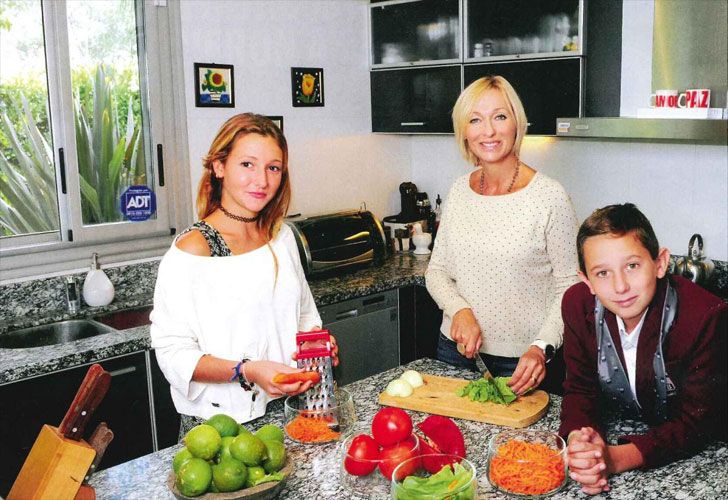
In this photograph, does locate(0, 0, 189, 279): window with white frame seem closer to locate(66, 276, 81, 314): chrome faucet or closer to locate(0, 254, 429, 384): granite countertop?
locate(66, 276, 81, 314): chrome faucet

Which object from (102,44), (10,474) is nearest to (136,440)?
(10,474)

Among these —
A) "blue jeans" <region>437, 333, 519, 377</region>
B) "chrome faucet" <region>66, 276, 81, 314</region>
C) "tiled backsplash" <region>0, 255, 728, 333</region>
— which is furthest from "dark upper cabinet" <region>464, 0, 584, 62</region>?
→ "chrome faucet" <region>66, 276, 81, 314</region>

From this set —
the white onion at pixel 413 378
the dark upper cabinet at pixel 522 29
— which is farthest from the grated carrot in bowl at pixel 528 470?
the dark upper cabinet at pixel 522 29

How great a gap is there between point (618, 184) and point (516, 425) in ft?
7.29

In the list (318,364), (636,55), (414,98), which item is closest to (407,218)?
(414,98)

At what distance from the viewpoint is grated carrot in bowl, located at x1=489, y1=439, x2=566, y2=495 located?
143cm

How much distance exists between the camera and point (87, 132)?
3.35 m

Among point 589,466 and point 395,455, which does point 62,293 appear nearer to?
point 395,455

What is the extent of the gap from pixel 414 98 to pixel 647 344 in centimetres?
280

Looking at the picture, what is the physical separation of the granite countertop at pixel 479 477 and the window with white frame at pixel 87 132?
1.87m

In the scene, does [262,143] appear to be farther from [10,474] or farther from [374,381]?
[10,474]

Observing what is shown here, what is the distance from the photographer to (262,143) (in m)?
1.88

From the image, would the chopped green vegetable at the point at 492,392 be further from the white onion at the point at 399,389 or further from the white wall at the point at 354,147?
the white wall at the point at 354,147

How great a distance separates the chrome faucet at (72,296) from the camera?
3193mm
